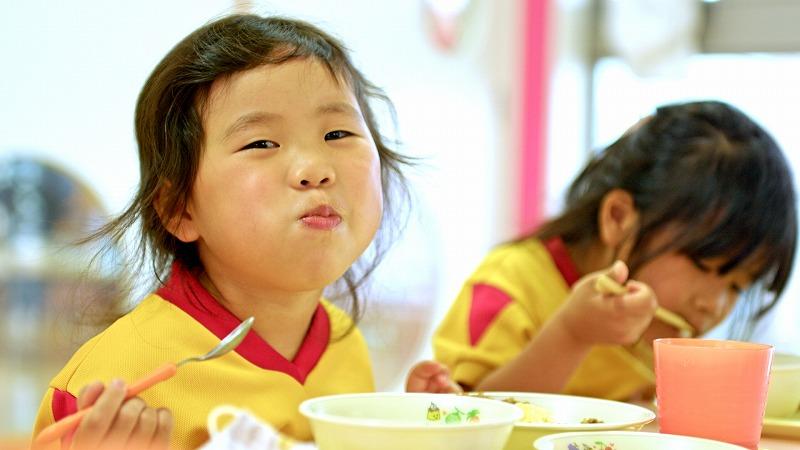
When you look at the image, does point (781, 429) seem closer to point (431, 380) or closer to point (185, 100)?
point (431, 380)

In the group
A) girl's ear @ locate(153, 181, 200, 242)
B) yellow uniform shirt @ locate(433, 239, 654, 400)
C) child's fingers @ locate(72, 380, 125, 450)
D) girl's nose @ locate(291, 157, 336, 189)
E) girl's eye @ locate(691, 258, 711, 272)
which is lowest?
yellow uniform shirt @ locate(433, 239, 654, 400)

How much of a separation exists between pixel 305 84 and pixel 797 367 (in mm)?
561

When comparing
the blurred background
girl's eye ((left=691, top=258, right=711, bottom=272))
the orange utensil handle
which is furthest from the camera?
the blurred background

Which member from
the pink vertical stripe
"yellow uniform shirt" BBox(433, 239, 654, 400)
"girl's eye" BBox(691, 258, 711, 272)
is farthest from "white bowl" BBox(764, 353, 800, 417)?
the pink vertical stripe

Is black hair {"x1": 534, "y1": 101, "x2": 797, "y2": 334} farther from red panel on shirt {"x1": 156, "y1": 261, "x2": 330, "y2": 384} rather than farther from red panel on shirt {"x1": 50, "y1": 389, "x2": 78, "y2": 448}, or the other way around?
red panel on shirt {"x1": 50, "y1": 389, "x2": 78, "y2": 448}

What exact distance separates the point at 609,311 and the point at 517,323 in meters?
0.25

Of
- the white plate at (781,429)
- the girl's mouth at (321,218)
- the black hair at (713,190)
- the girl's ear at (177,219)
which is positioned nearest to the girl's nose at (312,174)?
the girl's mouth at (321,218)

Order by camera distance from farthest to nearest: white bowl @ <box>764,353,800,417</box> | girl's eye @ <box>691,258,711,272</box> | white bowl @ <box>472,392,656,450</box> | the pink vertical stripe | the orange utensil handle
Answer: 1. the pink vertical stripe
2. girl's eye @ <box>691,258,711,272</box>
3. white bowl @ <box>764,353,800,417</box>
4. white bowl @ <box>472,392,656,450</box>
5. the orange utensil handle

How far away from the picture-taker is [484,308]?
1280mm

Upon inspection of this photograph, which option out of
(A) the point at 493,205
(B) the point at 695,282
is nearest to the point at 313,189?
(B) the point at 695,282

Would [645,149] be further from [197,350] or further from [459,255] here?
[459,255]

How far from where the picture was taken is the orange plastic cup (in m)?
0.70

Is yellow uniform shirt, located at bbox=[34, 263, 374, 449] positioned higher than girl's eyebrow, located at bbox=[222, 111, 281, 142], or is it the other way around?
girl's eyebrow, located at bbox=[222, 111, 281, 142]

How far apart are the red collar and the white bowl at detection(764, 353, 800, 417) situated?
1.43ft
